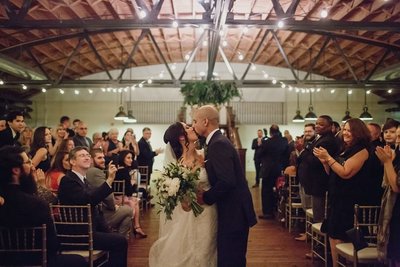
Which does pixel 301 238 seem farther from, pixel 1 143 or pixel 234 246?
pixel 1 143

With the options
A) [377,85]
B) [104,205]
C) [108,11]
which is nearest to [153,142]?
[108,11]

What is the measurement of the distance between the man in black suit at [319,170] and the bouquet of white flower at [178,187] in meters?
2.09

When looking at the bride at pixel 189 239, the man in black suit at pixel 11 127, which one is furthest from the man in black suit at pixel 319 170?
the man in black suit at pixel 11 127

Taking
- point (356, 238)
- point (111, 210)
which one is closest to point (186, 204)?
point (356, 238)

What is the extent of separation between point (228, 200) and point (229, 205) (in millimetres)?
34

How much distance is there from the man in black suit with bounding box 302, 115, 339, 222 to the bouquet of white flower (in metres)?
2.09

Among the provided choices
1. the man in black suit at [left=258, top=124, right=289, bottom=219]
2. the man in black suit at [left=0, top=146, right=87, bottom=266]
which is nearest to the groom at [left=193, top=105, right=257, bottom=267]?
the man in black suit at [left=0, top=146, right=87, bottom=266]

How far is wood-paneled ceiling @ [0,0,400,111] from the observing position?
6270 mm

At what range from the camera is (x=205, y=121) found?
290cm

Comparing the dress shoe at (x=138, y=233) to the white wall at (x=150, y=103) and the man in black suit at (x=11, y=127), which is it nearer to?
the man in black suit at (x=11, y=127)

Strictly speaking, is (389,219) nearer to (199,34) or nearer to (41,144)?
(41,144)

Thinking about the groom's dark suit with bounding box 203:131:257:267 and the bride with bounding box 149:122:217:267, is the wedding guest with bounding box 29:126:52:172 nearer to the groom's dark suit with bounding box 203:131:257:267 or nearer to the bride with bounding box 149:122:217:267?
the bride with bounding box 149:122:217:267

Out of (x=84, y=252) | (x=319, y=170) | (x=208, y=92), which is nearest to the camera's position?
(x=84, y=252)

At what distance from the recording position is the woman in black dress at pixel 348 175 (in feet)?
11.0
